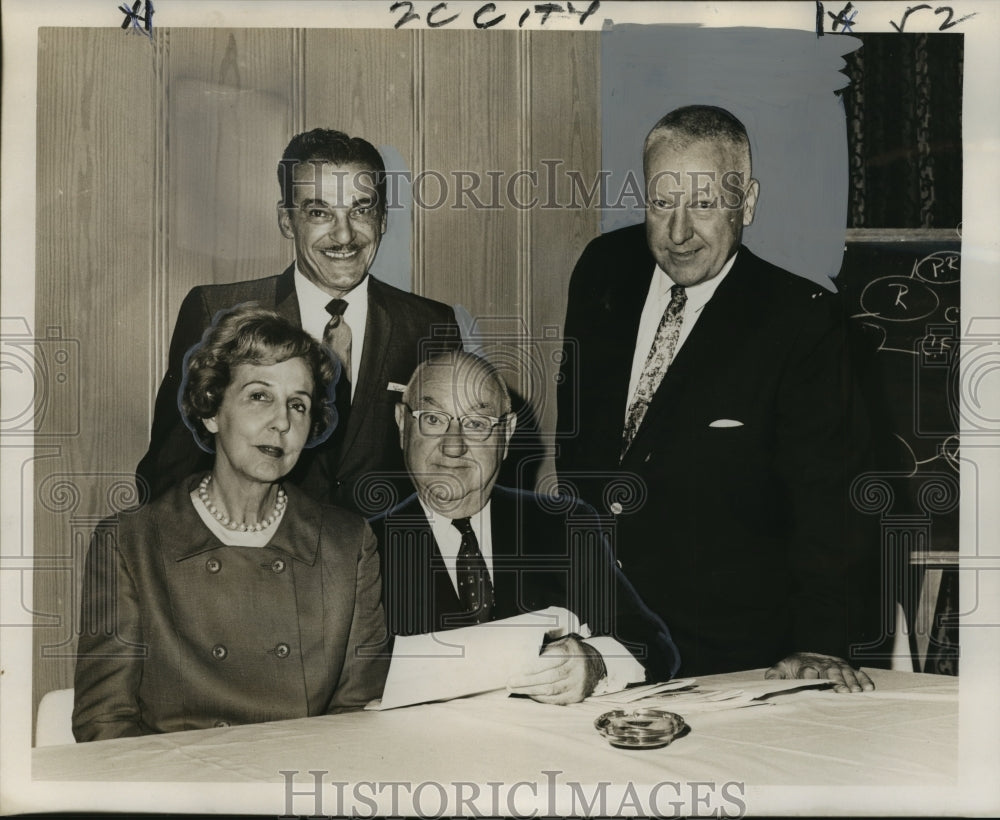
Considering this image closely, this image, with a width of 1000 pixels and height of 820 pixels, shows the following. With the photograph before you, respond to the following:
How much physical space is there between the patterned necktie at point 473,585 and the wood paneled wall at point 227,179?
0.49 metres

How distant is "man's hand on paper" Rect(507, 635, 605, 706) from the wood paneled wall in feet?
2.32

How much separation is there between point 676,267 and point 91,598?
2052 mm

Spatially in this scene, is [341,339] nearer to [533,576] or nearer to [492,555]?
[492,555]

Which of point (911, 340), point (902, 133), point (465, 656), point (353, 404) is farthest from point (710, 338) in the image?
point (465, 656)

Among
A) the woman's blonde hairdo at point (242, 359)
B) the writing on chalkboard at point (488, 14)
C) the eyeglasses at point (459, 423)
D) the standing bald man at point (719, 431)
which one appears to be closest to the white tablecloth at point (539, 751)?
the standing bald man at point (719, 431)

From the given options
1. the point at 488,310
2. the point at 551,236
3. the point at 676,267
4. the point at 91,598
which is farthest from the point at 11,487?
the point at 676,267

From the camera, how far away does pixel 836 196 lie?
118 inches

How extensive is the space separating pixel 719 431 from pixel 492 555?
788 mm

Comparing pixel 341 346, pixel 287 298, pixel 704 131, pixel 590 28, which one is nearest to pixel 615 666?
pixel 341 346

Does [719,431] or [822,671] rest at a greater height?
[719,431]

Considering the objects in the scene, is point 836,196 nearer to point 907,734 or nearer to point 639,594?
point 639,594

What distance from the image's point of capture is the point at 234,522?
117 inches

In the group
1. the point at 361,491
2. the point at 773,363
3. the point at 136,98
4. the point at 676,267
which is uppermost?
the point at 136,98

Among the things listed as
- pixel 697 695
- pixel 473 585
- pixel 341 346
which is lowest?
pixel 697 695
